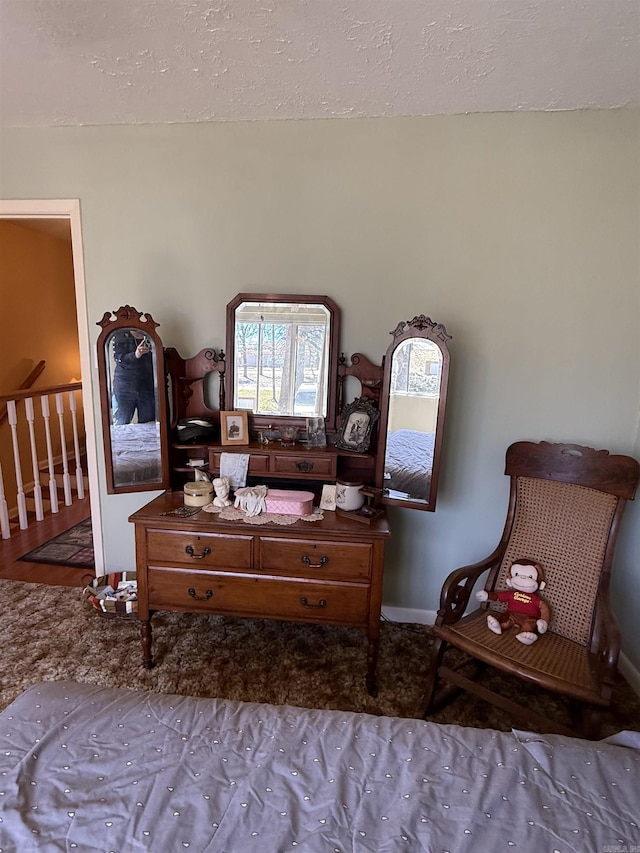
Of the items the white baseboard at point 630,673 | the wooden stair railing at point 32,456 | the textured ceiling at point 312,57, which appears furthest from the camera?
the wooden stair railing at point 32,456

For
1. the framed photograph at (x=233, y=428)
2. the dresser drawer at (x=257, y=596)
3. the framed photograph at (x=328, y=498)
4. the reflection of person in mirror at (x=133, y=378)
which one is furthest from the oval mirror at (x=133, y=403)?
the framed photograph at (x=328, y=498)

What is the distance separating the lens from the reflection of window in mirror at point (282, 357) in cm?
225

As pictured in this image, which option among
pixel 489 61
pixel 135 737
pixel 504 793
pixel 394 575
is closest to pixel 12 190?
pixel 489 61

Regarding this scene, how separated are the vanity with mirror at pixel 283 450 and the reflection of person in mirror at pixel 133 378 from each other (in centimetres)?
1

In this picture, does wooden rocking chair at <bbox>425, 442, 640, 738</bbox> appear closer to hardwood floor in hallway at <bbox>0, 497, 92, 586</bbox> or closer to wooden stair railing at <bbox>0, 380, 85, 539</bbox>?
hardwood floor in hallway at <bbox>0, 497, 92, 586</bbox>

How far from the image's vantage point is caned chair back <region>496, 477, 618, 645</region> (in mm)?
1862

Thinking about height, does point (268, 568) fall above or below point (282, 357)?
below

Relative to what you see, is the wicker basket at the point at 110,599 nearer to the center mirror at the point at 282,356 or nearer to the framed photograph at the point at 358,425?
the center mirror at the point at 282,356

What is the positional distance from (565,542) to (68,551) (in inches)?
122

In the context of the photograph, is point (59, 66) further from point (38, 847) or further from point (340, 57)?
point (38, 847)

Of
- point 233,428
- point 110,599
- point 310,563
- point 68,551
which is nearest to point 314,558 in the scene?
point 310,563

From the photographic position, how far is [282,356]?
2266 mm

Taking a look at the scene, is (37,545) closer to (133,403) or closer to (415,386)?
(133,403)

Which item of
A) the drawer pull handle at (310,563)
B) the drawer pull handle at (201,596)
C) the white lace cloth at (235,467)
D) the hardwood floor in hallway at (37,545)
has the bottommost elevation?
the hardwood floor in hallway at (37,545)
